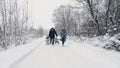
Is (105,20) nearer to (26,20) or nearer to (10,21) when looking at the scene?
(26,20)

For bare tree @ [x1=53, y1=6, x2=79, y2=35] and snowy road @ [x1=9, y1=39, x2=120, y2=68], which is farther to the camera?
bare tree @ [x1=53, y1=6, x2=79, y2=35]

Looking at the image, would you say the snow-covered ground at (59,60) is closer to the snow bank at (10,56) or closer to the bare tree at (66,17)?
the snow bank at (10,56)

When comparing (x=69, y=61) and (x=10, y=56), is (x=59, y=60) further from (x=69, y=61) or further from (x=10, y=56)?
(x=10, y=56)

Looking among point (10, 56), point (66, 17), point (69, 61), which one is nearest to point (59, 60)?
point (69, 61)

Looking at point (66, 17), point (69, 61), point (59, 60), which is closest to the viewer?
point (69, 61)

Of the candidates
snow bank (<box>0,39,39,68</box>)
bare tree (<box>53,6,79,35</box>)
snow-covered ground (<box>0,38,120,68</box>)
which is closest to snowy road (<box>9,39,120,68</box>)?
snow-covered ground (<box>0,38,120,68</box>)

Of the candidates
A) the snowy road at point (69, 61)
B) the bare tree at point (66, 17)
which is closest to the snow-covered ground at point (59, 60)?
the snowy road at point (69, 61)

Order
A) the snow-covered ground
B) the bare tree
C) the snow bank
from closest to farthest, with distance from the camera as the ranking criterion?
the snow bank, the snow-covered ground, the bare tree

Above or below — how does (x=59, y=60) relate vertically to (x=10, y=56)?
below

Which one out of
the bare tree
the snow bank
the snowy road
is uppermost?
the bare tree

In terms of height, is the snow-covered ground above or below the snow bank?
below

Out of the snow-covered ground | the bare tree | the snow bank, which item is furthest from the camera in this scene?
the bare tree

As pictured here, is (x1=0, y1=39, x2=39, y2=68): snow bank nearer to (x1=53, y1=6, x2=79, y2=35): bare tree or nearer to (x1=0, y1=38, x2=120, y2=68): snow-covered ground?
(x1=0, y1=38, x2=120, y2=68): snow-covered ground

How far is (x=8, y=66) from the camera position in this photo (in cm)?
657
